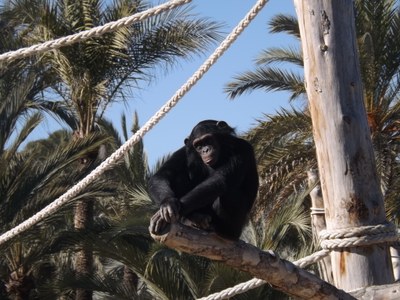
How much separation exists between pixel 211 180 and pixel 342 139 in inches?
37.8

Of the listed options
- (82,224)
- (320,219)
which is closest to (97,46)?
(82,224)

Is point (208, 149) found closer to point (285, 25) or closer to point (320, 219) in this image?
point (320, 219)

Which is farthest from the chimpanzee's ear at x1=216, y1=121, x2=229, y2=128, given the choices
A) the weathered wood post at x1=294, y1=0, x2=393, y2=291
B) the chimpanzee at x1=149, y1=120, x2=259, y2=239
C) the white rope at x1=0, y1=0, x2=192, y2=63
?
the weathered wood post at x1=294, y1=0, x2=393, y2=291

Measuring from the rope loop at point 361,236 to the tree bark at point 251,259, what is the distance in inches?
13.8

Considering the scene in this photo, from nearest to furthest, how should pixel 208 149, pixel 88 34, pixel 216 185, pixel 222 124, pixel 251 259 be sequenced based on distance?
1. pixel 251 259
2. pixel 216 185
3. pixel 88 34
4. pixel 208 149
5. pixel 222 124

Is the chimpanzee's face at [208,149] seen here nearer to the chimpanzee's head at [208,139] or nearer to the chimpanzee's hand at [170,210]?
the chimpanzee's head at [208,139]

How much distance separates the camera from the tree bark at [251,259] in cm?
439

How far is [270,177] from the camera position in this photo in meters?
16.6

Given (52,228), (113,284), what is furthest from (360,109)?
(52,228)

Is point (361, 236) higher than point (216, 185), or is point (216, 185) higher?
point (216, 185)

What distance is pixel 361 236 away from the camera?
200 inches

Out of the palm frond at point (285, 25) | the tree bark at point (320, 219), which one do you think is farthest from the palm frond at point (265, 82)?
the tree bark at point (320, 219)

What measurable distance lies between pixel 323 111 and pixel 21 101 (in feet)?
29.5

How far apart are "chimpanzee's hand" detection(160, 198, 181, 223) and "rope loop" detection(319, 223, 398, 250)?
973mm
